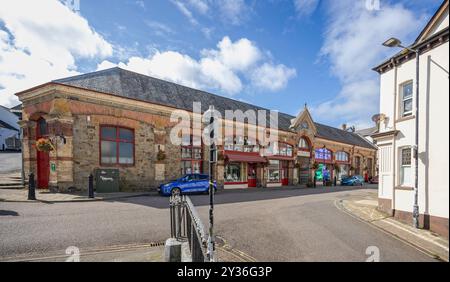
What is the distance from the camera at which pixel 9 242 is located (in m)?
4.60

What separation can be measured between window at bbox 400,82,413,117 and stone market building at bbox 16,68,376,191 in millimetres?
7796

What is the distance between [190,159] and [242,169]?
17.2 ft

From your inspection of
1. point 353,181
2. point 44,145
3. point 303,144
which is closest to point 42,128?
point 44,145

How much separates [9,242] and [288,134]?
20.4 m

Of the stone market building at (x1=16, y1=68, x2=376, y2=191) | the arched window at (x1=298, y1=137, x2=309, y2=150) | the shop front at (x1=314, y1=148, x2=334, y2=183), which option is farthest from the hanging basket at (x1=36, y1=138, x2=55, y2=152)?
the shop front at (x1=314, y1=148, x2=334, y2=183)

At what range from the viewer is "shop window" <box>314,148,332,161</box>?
80.1ft

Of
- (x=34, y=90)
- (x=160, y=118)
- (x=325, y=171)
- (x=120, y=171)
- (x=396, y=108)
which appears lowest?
(x=325, y=171)

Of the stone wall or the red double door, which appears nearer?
the stone wall

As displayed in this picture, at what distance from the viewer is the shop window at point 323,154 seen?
24.4 meters

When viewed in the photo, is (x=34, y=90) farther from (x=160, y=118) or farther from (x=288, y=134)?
(x=288, y=134)

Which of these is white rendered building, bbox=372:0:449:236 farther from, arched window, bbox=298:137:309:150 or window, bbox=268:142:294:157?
arched window, bbox=298:137:309:150

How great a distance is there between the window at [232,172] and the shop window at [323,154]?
36.5 ft

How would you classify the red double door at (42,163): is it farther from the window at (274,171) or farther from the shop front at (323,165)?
the shop front at (323,165)
